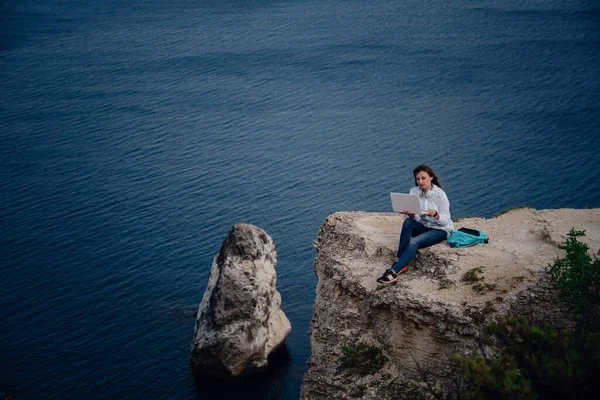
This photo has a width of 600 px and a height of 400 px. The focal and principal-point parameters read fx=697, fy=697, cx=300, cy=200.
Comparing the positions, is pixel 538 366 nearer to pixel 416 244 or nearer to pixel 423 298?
pixel 423 298

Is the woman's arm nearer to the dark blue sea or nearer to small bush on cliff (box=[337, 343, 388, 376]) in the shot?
small bush on cliff (box=[337, 343, 388, 376])

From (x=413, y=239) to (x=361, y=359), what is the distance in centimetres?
367

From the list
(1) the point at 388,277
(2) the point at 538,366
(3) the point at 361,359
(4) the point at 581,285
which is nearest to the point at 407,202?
(1) the point at 388,277

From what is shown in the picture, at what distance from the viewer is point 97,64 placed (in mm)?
77000

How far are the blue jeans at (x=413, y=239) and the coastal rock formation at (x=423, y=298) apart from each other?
0.41 metres

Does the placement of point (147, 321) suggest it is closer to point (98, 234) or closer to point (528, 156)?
point (98, 234)

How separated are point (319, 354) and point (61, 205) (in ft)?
104

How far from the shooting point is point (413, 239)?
1861 centimetres

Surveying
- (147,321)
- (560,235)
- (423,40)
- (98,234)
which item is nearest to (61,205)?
(98,234)

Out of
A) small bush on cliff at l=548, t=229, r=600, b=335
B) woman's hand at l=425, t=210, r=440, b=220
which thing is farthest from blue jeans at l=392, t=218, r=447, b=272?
small bush on cliff at l=548, t=229, r=600, b=335

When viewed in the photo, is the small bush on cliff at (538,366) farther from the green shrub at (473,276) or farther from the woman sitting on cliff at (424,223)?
the woman sitting on cliff at (424,223)

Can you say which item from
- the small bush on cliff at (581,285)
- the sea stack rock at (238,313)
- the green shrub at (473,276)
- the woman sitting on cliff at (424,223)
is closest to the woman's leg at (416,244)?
the woman sitting on cliff at (424,223)

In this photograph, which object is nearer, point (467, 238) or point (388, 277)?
point (388, 277)

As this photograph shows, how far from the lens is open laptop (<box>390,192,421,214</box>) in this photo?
1755 centimetres
